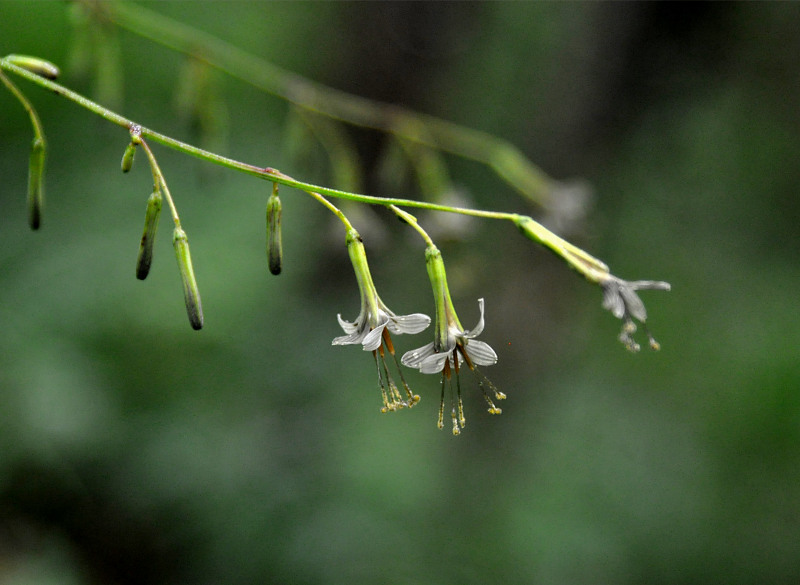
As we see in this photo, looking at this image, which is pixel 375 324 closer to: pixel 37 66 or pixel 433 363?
pixel 433 363

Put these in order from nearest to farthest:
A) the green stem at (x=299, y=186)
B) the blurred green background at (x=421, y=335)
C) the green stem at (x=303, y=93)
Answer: the green stem at (x=299, y=186), the green stem at (x=303, y=93), the blurred green background at (x=421, y=335)

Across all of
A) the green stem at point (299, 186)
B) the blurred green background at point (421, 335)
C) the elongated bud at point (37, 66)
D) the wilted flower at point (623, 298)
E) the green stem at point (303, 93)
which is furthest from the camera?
the blurred green background at point (421, 335)

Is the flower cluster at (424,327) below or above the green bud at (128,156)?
below

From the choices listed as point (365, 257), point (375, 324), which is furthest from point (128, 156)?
point (375, 324)

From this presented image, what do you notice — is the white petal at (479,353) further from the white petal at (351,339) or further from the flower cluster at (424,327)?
the white petal at (351,339)

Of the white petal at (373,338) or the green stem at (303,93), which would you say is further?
the green stem at (303,93)

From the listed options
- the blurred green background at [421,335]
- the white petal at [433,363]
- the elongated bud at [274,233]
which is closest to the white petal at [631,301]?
the white petal at [433,363]

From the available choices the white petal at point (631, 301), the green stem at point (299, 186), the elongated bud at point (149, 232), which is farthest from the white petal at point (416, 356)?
the elongated bud at point (149, 232)
